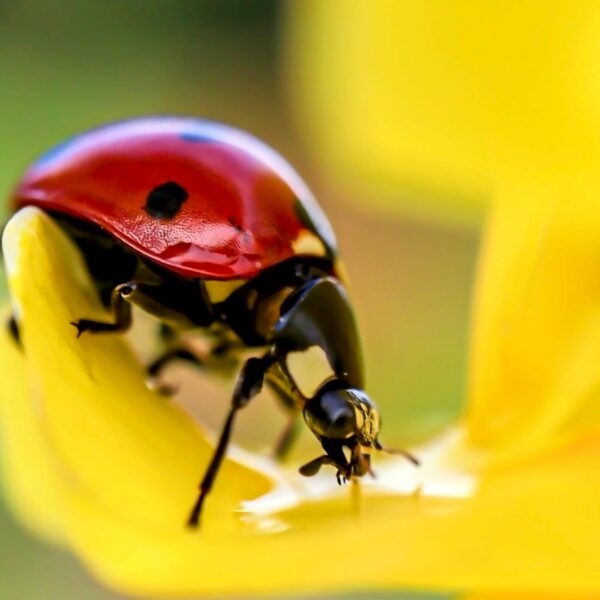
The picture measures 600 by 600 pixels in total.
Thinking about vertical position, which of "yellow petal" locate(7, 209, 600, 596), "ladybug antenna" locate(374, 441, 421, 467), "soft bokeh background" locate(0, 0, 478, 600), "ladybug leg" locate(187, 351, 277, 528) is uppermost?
"yellow petal" locate(7, 209, 600, 596)

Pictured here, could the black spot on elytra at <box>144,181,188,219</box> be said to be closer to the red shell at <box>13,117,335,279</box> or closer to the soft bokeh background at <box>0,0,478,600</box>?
the red shell at <box>13,117,335,279</box>

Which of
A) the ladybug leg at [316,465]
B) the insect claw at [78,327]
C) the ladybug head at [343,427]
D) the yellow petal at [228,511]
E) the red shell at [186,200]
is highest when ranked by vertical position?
the red shell at [186,200]

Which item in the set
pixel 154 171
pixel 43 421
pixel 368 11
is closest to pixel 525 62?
pixel 368 11

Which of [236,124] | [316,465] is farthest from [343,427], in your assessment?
[236,124]

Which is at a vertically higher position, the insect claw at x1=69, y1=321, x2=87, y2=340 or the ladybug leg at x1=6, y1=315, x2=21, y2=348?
the insect claw at x1=69, y1=321, x2=87, y2=340

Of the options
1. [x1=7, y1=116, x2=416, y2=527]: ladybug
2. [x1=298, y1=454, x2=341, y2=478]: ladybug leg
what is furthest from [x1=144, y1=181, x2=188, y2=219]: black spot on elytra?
[x1=298, y1=454, x2=341, y2=478]: ladybug leg

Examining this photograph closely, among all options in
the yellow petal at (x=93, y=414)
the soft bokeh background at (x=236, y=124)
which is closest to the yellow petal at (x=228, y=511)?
the yellow petal at (x=93, y=414)

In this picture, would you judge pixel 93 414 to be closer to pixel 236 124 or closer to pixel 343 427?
pixel 343 427

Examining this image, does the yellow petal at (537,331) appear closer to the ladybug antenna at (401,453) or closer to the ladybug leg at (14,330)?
the ladybug antenna at (401,453)

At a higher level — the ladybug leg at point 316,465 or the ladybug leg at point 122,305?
Result: the ladybug leg at point 122,305
